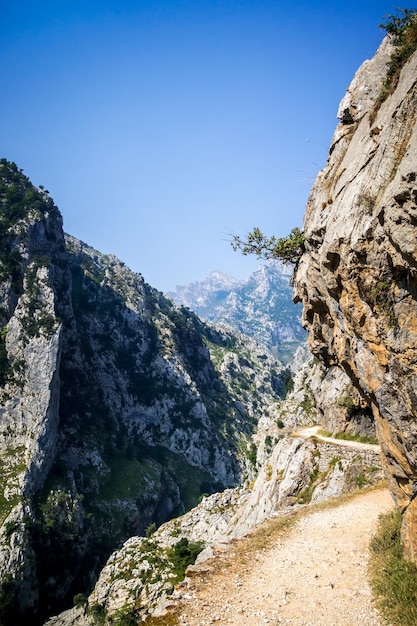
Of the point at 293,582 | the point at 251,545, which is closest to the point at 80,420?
the point at 251,545

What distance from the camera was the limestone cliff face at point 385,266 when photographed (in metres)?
9.95

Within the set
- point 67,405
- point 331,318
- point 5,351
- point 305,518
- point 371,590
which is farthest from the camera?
point 67,405

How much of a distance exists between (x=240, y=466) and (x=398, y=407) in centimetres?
15515

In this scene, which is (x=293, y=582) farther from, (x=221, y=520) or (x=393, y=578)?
(x=221, y=520)

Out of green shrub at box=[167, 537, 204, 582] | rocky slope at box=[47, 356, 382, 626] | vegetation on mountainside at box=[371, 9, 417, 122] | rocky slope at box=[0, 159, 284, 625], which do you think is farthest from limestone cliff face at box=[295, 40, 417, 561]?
rocky slope at box=[0, 159, 284, 625]

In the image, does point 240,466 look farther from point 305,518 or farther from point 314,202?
point 314,202

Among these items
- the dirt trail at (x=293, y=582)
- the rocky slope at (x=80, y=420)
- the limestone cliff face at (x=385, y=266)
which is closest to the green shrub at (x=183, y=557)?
the dirt trail at (x=293, y=582)

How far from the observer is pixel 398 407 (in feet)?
37.5

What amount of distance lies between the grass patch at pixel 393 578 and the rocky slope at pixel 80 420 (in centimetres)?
7658

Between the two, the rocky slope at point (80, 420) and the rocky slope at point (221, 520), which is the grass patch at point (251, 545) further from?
the rocky slope at point (80, 420)

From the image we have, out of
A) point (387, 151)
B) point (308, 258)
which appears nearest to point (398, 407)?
point (387, 151)

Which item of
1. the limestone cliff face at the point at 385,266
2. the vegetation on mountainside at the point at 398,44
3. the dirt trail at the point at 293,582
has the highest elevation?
the vegetation on mountainside at the point at 398,44

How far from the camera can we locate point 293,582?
46.6ft

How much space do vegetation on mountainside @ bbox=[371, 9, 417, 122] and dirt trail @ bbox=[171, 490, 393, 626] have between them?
2033cm
